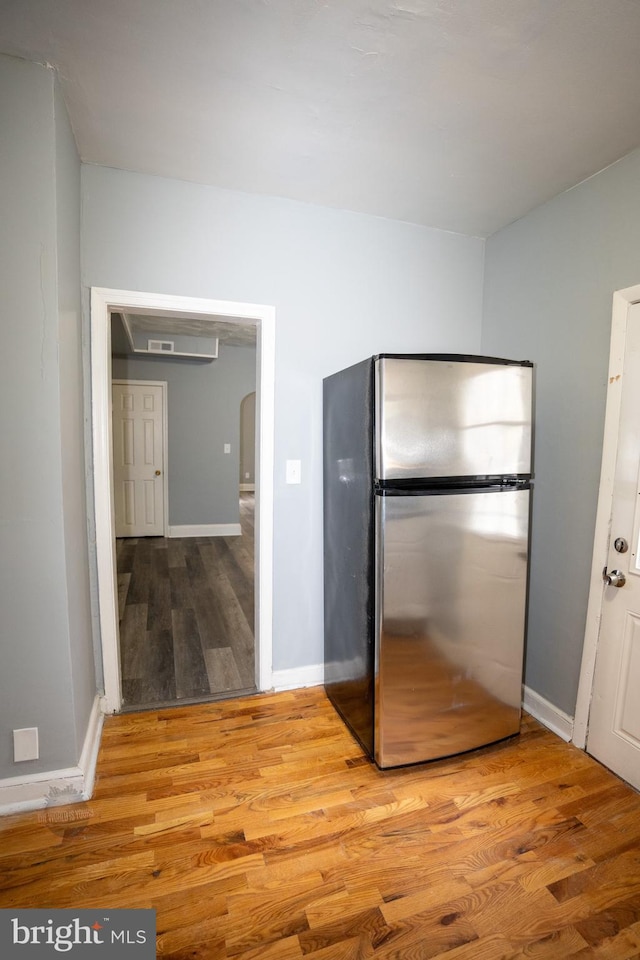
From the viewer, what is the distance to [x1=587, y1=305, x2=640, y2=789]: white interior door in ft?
6.22

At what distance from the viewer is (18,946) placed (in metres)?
1.26

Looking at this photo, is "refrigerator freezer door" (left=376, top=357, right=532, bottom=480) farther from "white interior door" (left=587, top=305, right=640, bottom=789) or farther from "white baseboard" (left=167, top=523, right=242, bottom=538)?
"white baseboard" (left=167, top=523, right=242, bottom=538)

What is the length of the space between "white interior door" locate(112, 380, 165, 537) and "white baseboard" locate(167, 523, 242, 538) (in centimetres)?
19

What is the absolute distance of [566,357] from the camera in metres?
2.22

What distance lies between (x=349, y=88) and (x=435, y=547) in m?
1.72

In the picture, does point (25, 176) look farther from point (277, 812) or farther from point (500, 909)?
point (500, 909)

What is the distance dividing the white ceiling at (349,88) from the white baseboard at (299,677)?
8.44 feet

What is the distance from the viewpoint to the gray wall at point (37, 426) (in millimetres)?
1524

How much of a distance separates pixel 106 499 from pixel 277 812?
1553 mm

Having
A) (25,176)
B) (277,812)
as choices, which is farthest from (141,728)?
(25,176)

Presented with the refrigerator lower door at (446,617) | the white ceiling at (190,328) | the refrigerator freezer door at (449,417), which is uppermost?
the white ceiling at (190,328)

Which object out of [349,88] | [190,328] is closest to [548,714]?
[349,88]

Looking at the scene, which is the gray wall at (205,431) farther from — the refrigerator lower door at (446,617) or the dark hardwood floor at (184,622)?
the refrigerator lower door at (446,617)

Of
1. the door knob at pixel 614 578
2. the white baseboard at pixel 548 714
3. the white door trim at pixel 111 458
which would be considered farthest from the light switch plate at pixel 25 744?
the door knob at pixel 614 578
